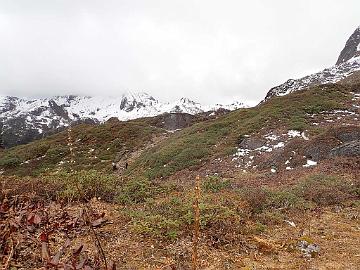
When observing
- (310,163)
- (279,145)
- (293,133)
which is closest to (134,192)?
(310,163)

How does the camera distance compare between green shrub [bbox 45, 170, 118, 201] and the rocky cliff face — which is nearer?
green shrub [bbox 45, 170, 118, 201]

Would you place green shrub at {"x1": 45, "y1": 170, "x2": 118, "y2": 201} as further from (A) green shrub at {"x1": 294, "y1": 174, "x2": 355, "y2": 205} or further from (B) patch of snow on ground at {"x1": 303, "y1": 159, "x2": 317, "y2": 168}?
(B) patch of snow on ground at {"x1": 303, "y1": 159, "x2": 317, "y2": 168}

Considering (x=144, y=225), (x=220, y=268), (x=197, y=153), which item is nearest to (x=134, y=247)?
(x=144, y=225)

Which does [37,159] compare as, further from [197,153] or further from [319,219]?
[319,219]

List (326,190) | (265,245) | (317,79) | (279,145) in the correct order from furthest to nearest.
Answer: (317,79)
(279,145)
(326,190)
(265,245)

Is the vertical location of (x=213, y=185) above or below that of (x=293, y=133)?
below

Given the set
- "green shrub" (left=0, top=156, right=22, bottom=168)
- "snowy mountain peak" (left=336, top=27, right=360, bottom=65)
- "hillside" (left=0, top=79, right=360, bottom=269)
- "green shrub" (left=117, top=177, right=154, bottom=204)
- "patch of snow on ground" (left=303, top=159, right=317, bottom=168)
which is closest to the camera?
"hillside" (left=0, top=79, right=360, bottom=269)

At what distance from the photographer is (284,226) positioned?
397 inches

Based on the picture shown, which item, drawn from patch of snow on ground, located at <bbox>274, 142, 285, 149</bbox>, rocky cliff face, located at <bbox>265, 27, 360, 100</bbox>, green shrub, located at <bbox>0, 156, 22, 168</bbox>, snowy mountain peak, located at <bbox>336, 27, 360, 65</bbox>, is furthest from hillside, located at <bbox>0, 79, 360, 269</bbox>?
snowy mountain peak, located at <bbox>336, 27, 360, 65</bbox>

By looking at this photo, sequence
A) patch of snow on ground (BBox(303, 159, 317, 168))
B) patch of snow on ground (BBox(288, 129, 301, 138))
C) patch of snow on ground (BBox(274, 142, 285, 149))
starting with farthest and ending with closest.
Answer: patch of snow on ground (BBox(288, 129, 301, 138))
patch of snow on ground (BBox(274, 142, 285, 149))
patch of snow on ground (BBox(303, 159, 317, 168))

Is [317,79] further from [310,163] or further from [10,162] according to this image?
[10,162]

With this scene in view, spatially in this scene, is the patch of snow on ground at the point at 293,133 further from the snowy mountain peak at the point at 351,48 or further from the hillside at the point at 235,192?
the snowy mountain peak at the point at 351,48

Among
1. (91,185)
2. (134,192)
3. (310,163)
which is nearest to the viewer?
(91,185)

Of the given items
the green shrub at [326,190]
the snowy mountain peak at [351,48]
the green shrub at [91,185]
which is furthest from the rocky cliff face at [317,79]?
the green shrub at [91,185]
